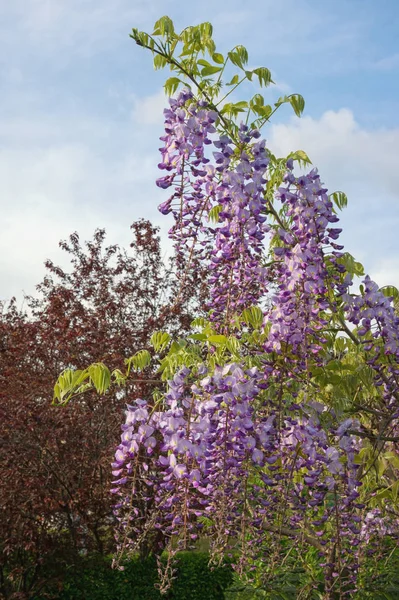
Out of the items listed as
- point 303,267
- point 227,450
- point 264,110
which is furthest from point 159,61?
point 227,450

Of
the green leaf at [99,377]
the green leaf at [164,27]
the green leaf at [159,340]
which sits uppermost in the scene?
the green leaf at [164,27]

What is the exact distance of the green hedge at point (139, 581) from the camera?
6.96 metres

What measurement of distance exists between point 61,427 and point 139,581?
6.43ft

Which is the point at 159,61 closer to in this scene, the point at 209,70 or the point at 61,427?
the point at 209,70

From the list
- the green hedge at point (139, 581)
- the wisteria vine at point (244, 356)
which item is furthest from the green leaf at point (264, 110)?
the green hedge at point (139, 581)

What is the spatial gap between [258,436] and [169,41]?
2.01 m

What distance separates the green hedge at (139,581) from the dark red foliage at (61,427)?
0.25 metres

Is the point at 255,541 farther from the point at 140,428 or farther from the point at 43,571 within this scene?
the point at 43,571

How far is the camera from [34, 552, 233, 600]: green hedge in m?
6.96

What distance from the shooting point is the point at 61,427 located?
6742 mm

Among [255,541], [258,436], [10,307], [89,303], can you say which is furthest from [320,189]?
[10,307]

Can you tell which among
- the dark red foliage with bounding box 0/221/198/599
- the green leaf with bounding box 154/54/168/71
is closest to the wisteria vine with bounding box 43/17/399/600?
the green leaf with bounding box 154/54/168/71

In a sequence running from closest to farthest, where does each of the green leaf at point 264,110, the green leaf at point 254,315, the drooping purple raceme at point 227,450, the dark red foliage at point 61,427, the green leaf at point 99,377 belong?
the drooping purple raceme at point 227,450 < the green leaf at point 99,377 < the green leaf at point 254,315 < the green leaf at point 264,110 < the dark red foliage at point 61,427

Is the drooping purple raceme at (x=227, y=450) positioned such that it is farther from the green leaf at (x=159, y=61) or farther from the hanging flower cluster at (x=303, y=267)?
the green leaf at (x=159, y=61)
